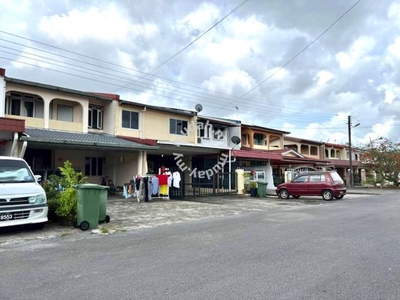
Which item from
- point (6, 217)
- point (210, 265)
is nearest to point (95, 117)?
point (6, 217)

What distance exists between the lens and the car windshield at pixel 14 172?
9.33 metres

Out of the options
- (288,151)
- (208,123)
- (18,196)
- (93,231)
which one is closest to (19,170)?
(18,196)

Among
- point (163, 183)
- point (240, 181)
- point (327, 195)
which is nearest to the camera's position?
point (163, 183)

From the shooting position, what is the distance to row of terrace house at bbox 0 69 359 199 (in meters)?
17.4

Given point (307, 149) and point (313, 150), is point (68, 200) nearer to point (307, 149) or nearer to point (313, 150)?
point (307, 149)

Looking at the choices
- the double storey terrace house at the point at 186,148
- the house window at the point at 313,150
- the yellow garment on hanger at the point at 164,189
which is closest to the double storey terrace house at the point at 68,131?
the double storey terrace house at the point at 186,148

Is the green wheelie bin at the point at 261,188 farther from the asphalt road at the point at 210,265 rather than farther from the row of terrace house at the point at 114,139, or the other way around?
the asphalt road at the point at 210,265

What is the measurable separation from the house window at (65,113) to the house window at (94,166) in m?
2.97

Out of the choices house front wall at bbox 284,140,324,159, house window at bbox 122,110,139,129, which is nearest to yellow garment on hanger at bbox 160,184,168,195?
house window at bbox 122,110,139,129

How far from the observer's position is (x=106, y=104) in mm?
22875

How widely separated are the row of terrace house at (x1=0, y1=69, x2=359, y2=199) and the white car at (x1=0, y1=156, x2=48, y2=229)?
5411 millimetres

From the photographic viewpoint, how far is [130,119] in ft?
76.3

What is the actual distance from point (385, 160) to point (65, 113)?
33.7 metres

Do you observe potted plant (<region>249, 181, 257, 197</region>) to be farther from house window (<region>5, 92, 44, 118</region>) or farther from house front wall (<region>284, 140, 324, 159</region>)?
house front wall (<region>284, 140, 324, 159</region>)
